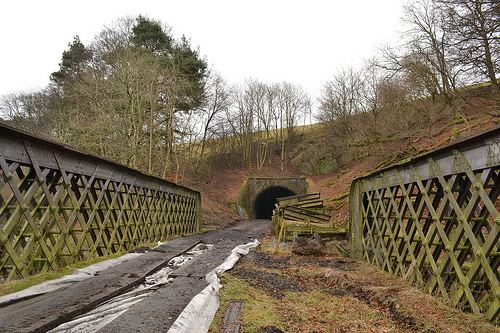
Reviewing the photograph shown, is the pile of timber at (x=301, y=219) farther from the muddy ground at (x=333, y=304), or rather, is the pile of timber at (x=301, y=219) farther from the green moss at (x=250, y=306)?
the green moss at (x=250, y=306)

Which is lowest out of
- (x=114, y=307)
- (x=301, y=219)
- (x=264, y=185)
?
(x=301, y=219)

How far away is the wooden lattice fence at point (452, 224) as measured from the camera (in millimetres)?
4195

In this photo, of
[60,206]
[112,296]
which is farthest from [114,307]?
[60,206]

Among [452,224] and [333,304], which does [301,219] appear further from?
[452,224]

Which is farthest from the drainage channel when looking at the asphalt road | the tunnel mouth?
the tunnel mouth

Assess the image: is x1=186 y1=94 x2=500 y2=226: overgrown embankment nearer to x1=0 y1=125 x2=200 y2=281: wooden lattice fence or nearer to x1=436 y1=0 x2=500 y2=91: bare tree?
x1=436 y1=0 x2=500 y2=91: bare tree

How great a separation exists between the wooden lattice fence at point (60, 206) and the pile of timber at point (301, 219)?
16.2ft

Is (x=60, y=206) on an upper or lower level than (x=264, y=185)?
lower

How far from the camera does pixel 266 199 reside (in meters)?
45.2

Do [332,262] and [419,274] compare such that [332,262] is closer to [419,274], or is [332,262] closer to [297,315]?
[419,274]

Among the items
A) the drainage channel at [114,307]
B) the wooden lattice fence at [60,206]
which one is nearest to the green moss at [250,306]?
the drainage channel at [114,307]

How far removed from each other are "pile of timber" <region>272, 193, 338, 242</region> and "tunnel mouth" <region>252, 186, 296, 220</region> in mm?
18707

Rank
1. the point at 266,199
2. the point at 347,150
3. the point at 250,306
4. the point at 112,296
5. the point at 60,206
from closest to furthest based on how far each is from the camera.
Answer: the point at 250,306 < the point at 112,296 < the point at 60,206 < the point at 347,150 < the point at 266,199

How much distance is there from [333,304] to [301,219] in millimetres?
12070
